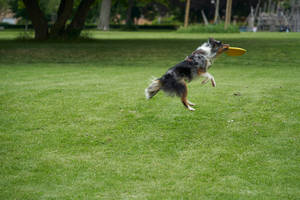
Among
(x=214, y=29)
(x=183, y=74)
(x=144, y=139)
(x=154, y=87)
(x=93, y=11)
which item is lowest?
(x=144, y=139)

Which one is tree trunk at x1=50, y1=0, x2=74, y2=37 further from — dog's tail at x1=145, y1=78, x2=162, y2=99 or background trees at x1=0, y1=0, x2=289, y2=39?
dog's tail at x1=145, y1=78, x2=162, y2=99

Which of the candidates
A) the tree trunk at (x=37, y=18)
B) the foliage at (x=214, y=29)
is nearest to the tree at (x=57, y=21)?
the tree trunk at (x=37, y=18)

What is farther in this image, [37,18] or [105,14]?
[105,14]

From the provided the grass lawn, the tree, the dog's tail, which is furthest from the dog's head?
the tree

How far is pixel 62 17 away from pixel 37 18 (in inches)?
56.7

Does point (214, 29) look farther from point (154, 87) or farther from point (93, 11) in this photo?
point (93, 11)

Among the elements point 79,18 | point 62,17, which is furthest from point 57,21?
point 79,18

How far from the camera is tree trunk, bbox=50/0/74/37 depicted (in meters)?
25.2

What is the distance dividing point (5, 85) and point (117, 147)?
559cm

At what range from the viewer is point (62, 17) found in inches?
992

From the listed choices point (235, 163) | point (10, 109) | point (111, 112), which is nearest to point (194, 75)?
point (235, 163)

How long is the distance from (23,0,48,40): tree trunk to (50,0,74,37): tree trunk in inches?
21.8

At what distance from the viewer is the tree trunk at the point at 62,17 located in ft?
82.7

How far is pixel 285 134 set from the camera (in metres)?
7.91
